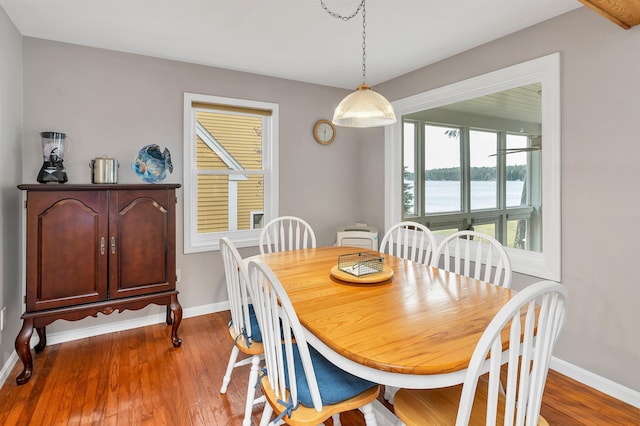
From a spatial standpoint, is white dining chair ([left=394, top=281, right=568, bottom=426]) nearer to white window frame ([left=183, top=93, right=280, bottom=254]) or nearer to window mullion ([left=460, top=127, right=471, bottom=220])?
window mullion ([left=460, top=127, right=471, bottom=220])

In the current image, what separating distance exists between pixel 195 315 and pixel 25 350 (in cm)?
132

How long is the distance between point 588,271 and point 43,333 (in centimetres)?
397

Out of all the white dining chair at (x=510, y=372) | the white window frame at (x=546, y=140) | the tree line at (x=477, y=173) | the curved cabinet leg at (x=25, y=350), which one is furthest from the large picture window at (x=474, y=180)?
the curved cabinet leg at (x=25, y=350)

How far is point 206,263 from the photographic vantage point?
133 inches

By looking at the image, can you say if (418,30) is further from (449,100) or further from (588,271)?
(588,271)

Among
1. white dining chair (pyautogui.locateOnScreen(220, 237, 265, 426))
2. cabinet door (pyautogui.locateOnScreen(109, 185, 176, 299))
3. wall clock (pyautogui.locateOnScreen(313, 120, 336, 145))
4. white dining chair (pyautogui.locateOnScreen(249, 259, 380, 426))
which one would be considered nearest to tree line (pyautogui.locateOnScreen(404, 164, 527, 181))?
wall clock (pyautogui.locateOnScreen(313, 120, 336, 145))

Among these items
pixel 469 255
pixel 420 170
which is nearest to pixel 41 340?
pixel 469 255

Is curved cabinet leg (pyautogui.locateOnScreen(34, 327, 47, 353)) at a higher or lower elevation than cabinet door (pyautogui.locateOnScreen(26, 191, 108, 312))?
lower

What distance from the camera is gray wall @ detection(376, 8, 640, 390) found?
2.03 meters

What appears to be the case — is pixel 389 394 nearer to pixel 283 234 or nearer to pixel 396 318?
pixel 396 318

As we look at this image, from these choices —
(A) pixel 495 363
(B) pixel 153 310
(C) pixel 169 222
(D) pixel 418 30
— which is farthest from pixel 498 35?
(B) pixel 153 310

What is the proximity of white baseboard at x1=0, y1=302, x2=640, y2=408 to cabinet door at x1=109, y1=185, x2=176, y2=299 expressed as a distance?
0.67 meters

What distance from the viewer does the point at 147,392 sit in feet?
6.99

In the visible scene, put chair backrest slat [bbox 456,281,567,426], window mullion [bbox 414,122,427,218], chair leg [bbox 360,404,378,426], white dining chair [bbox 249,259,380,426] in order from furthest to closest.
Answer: window mullion [bbox 414,122,427,218]
chair leg [bbox 360,404,378,426]
white dining chair [bbox 249,259,380,426]
chair backrest slat [bbox 456,281,567,426]
